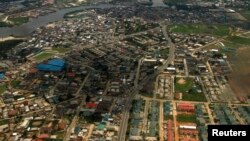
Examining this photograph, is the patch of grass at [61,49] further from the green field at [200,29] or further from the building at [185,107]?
the building at [185,107]

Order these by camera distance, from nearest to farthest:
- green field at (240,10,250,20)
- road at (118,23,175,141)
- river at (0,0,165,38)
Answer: road at (118,23,175,141)
river at (0,0,165,38)
green field at (240,10,250,20)

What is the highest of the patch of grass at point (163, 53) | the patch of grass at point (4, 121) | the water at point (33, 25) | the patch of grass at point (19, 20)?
the patch of grass at point (19, 20)

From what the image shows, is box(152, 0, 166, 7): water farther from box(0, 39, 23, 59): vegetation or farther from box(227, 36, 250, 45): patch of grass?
box(0, 39, 23, 59): vegetation

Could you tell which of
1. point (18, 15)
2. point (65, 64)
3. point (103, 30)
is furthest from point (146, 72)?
point (18, 15)

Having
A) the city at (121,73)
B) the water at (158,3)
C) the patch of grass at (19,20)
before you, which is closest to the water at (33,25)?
the city at (121,73)

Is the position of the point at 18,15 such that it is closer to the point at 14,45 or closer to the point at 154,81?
the point at 14,45

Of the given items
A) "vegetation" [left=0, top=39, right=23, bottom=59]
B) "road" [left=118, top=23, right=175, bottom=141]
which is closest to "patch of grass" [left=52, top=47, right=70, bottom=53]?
"vegetation" [left=0, top=39, right=23, bottom=59]
